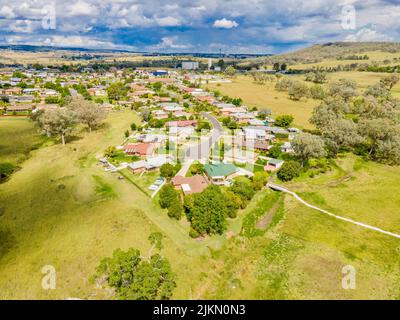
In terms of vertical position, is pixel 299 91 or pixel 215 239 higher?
pixel 299 91

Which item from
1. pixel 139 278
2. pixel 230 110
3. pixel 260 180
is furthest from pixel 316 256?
pixel 230 110

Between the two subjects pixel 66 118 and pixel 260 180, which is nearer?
pixel 260 180

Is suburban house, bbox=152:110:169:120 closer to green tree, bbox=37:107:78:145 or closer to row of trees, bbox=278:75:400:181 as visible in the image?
green tree, bbox=37:107:78:145

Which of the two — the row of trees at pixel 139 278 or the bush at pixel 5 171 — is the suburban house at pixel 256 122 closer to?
the bush at pixel 5 171

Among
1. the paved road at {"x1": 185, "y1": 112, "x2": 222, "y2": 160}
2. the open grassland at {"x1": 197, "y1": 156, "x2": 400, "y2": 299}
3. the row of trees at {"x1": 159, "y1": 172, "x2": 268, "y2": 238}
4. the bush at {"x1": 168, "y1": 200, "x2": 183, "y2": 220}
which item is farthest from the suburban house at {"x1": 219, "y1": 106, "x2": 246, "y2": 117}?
the bush at {"x1": 168, "y1": 200, "x2": 183, "y2": 220}

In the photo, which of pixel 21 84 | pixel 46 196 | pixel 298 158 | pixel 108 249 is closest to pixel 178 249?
pixel 108 249

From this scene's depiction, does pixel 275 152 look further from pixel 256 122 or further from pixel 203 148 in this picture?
pixel 256 122
